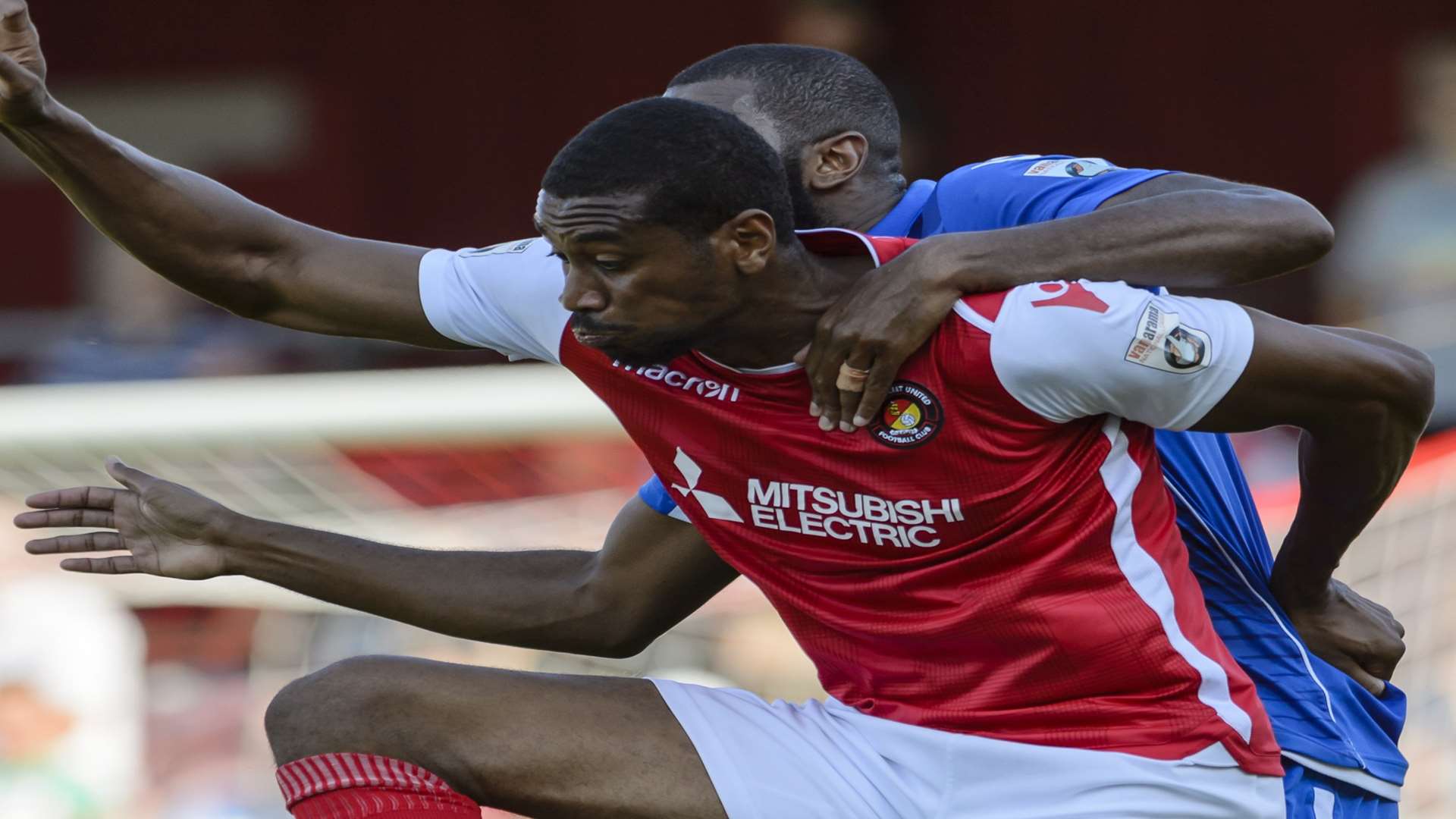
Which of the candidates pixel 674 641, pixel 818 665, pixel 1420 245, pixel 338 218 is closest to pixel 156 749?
pixel 674 641

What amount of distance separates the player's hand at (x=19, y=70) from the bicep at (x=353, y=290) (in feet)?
1.62

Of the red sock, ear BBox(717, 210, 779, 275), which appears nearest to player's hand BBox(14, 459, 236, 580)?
the red sock

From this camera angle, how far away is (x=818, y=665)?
11.0 ft

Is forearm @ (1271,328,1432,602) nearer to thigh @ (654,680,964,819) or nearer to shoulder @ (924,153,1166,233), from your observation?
shoulder @ (924,153,1166,233)

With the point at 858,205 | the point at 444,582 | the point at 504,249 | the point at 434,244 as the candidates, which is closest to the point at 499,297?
the point at 504,249

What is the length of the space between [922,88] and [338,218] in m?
3.74

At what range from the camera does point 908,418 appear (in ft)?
9.48

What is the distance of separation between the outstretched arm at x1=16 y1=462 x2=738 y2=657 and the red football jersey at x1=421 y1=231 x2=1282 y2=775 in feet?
1.05

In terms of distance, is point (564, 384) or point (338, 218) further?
point (338, 218)

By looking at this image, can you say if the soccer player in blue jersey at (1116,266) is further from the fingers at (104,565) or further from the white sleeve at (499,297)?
the fingers at (104,565)

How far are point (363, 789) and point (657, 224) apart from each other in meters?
0.94

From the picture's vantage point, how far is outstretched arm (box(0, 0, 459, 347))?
10.8 feet

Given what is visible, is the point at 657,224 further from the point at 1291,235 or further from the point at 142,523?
the point at 142,523

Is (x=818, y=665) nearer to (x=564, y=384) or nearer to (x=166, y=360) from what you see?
(x=564, y=384)
